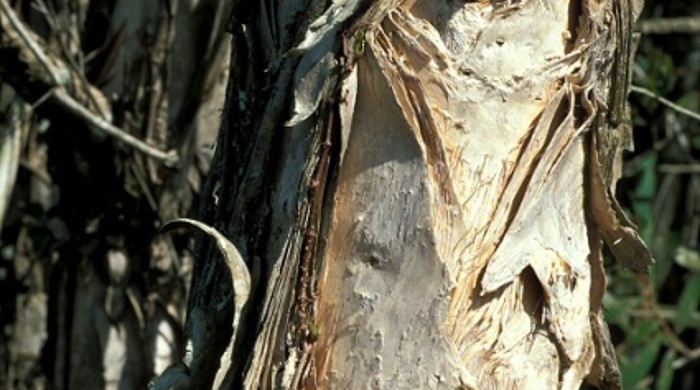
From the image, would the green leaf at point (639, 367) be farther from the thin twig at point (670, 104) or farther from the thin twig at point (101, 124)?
the thin twig at point (101, 124)

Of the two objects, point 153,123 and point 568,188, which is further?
point 153,123

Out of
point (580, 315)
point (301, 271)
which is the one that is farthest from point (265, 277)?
point (580, 315)

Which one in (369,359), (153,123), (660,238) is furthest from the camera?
(660,238)

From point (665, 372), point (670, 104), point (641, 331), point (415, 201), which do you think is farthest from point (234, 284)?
point (665, 372)

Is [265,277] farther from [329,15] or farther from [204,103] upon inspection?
[204,103]

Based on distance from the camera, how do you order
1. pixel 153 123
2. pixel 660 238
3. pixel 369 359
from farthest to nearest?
pixel 660 238 → pixel 153 123 → pixel 369 359

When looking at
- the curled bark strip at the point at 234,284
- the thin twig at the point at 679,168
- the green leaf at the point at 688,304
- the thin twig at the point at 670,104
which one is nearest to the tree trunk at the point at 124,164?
the thin twig at the point at 670,104

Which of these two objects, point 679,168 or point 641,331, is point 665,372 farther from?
point 679,168
